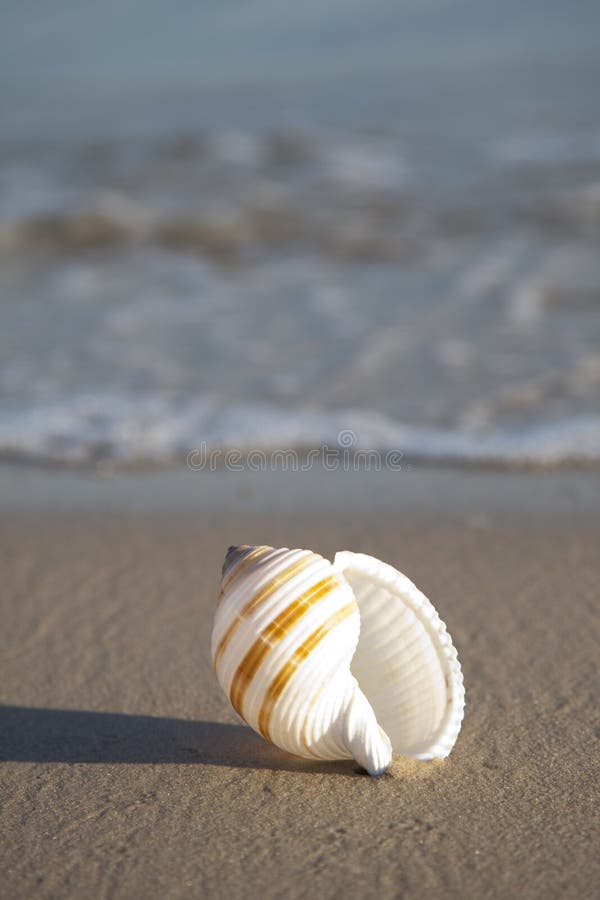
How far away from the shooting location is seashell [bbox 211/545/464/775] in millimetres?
A: 1691

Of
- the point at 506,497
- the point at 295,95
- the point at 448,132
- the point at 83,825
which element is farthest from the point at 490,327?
the point at 295,95

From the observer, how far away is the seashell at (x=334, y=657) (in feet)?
5.55

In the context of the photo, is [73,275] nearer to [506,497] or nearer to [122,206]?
[122,206]

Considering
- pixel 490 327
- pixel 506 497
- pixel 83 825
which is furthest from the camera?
pixel 490 327

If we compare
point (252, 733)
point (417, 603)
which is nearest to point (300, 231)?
point (252, 733)

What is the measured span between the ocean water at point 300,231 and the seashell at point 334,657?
2030 millimetres

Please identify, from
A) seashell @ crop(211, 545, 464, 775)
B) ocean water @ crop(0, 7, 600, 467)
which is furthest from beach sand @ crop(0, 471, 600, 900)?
ocean water @ crop(0, 7, 600, 467)

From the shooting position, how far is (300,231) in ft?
25.3

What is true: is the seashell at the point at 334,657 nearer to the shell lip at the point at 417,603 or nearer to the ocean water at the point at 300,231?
the shell lip at the point at 417,603

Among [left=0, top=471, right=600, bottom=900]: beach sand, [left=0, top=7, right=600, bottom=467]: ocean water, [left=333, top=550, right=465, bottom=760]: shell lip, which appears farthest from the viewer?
[left=0, top=7, right=600, bottom=467]: ocean water

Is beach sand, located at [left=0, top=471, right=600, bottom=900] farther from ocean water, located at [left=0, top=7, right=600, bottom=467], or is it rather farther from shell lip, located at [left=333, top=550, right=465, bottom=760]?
ocean water, located at [left=0, top=7, right=600, bottom=467]

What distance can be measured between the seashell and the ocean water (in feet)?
6.66

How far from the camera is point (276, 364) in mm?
4973

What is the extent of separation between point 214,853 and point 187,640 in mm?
907
